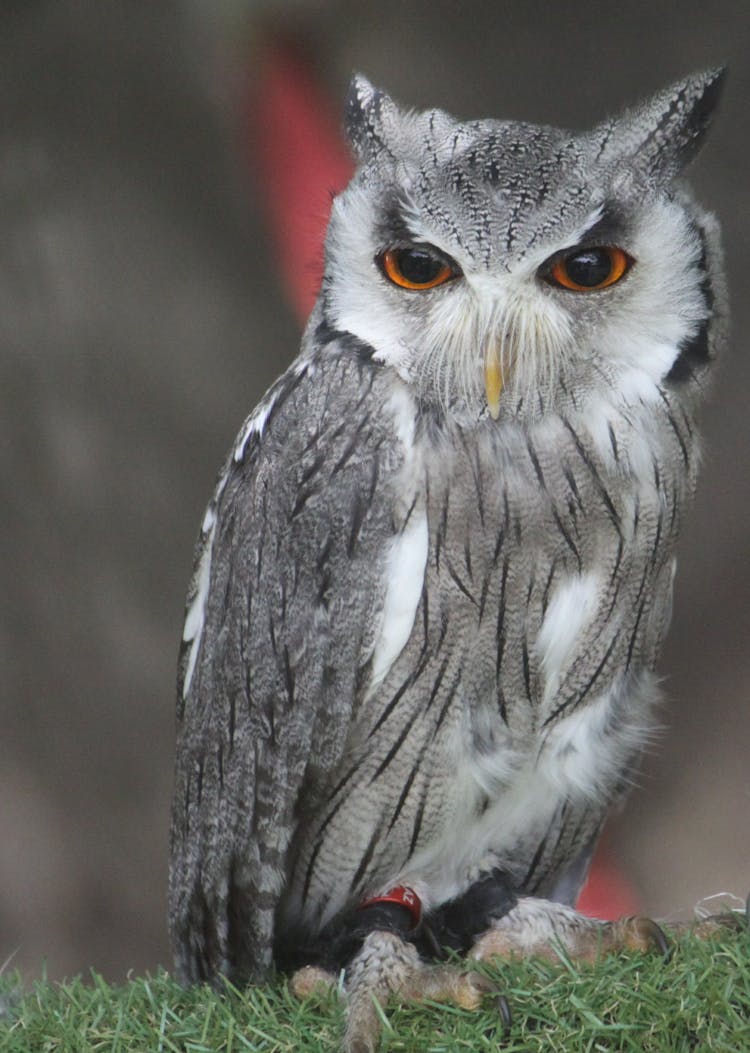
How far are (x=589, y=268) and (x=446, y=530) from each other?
0.28 m

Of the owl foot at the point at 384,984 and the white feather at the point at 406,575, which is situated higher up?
the white feather at the point at 406,575

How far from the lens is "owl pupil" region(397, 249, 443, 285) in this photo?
119 cm

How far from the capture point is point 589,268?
1192 mm

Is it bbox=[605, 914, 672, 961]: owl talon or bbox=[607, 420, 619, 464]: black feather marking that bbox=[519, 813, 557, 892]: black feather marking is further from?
bbox=[607, 420, 619, 464]: black feather marking

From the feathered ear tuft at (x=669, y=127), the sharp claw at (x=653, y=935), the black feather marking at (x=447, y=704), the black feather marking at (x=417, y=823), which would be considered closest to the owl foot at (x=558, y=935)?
the sharp claw at (x=653, y=935)

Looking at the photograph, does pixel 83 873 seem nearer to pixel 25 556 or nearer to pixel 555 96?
pixel 25 556

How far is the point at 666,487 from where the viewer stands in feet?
4.21

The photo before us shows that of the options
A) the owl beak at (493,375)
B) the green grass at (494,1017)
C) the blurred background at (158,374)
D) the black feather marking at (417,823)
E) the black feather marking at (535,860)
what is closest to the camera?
the green grass at (494,1017)

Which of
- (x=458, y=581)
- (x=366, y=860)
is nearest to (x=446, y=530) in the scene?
(x=458, y=581)

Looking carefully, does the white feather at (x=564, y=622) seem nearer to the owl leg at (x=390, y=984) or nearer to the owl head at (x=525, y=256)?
the owl head at (x=525, y=256)

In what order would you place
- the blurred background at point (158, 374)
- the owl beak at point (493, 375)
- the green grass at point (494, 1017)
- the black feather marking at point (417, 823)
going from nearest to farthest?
the green grass at point (494, 1017) < the owl beak at point (493, 375) < the black feather marking at point (417, 823) < the blurred background at point (158, 374)

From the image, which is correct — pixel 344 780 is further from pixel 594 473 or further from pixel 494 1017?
pixel 594 473

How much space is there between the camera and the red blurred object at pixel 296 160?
211cm

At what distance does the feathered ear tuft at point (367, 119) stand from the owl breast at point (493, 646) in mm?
285
